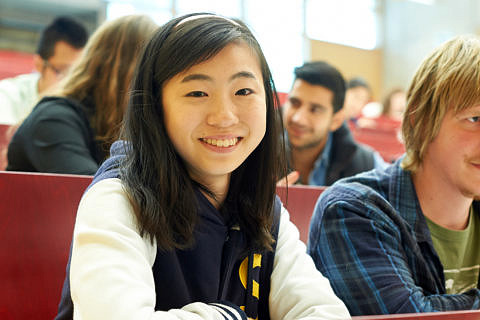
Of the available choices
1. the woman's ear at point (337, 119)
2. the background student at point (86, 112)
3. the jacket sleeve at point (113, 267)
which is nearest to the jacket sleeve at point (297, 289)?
the jacket sleeve at point (113, 267)

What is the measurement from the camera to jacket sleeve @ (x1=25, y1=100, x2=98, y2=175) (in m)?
1.16

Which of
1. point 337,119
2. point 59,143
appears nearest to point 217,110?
point 59,143

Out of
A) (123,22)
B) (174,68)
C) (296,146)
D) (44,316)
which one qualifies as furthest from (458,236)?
(296,146)

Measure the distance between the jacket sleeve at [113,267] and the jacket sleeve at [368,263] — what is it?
0.88 ft

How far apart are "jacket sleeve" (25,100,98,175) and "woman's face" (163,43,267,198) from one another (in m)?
0.53

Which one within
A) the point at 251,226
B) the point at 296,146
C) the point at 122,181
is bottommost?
the point at 296,146

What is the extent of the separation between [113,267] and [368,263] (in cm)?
43

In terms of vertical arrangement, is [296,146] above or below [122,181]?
below

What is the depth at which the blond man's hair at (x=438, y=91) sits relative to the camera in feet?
2.90

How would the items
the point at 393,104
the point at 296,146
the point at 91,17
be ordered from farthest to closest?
the point at 91,17 < the point at 393,104 < the point at 296,146

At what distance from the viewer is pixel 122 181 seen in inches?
24.7

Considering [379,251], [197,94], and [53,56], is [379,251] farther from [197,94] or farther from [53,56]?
[53,56]

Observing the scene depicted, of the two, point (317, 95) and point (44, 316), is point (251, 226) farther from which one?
point (317, 95)

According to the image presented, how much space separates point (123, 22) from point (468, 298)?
Result: 999mm
